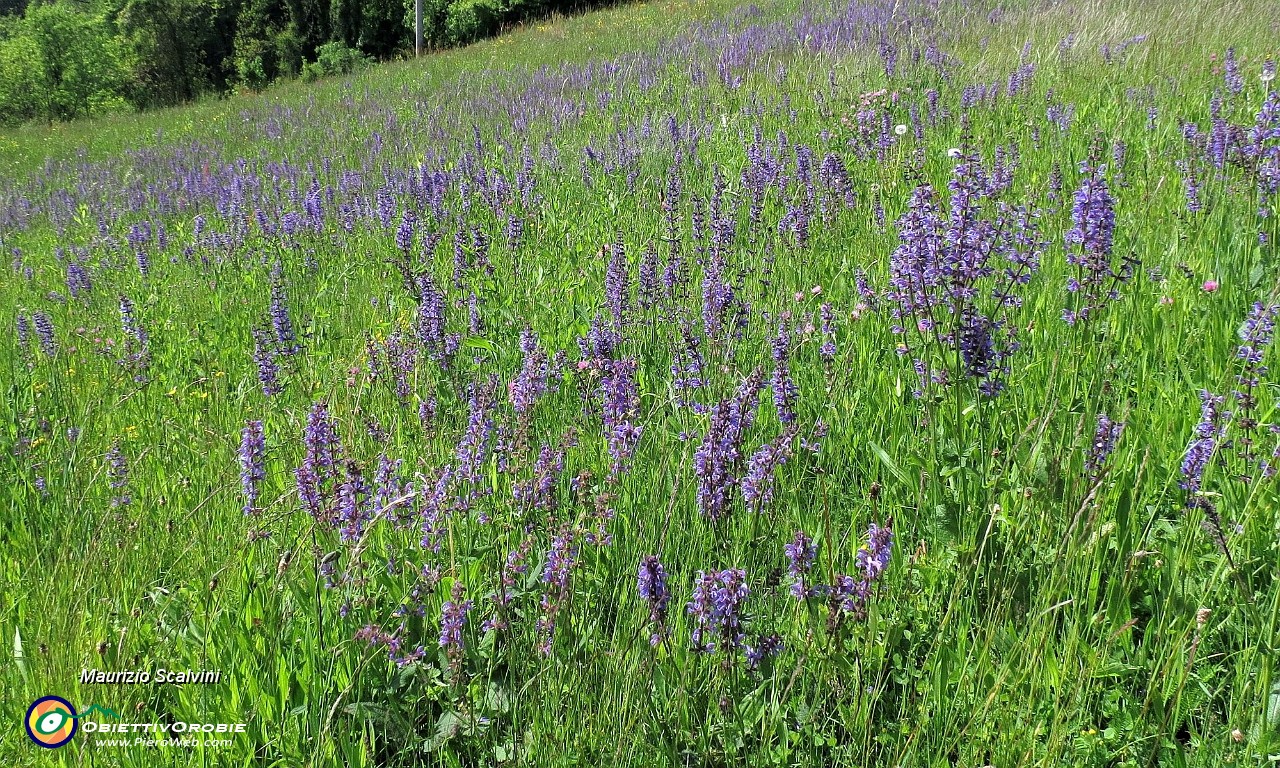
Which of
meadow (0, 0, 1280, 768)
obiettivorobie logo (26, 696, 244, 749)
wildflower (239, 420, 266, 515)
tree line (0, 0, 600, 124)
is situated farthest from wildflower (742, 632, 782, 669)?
tree line (0, 0, 600, 124)

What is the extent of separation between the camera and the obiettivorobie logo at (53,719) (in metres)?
1.64

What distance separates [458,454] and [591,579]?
22.0 inches

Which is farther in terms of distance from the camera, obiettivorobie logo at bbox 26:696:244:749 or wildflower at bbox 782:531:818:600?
obiettivorobie logo at bbox 26:696:244:749

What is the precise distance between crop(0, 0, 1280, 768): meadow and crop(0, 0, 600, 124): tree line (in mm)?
24676

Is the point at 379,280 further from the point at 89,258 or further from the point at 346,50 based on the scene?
the point at 346,50

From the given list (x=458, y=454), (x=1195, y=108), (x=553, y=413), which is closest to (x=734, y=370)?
(x=553, y=413)

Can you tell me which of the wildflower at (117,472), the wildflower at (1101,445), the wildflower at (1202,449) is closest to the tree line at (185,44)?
the wildflower at (117,472)

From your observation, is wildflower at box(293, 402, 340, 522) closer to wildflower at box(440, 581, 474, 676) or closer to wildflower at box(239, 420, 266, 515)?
wildflower at box(239, 420, 266, 515)

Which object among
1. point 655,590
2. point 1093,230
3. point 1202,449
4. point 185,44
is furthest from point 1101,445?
point 185,44

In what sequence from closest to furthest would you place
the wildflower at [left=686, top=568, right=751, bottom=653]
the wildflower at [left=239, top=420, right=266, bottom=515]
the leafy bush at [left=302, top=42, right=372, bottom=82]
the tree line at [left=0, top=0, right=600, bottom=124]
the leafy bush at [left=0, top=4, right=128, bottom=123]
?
the wildflower at [left=686, top=568, right=751, bottom=653]
the wildflower at [left=239, top=420, right=266, bottom=515]
the leafy bush at [left=302, top=42, right=372, bottom=82]
the tree line at [left=0, top=0, right=600, bottom=124]
the leafy bush at [left=0, top=4, right=128, bottom=123]

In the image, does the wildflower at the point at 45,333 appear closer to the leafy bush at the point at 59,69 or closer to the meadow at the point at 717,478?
the meadow at the point at 717,478

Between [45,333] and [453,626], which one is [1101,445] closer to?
[453,626]

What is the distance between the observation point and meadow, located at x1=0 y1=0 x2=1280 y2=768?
1.58 metres

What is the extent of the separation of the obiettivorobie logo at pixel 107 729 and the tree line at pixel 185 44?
2739 cm
